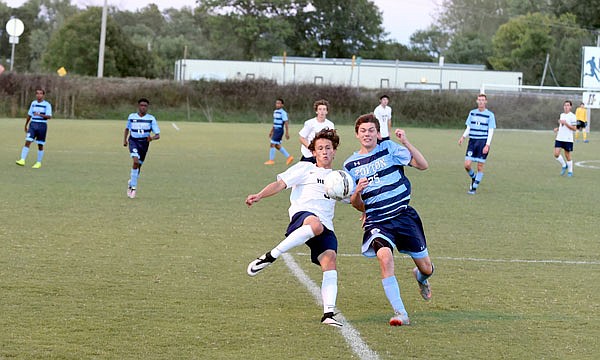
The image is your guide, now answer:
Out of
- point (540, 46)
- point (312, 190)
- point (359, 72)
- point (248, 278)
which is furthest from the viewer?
point (540, 46)

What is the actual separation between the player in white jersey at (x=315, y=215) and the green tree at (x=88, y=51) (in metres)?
76.5

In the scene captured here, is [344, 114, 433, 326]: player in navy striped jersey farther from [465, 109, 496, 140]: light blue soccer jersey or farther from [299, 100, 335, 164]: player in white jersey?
[465, 109, 496, 140]: light blue soccer jersey

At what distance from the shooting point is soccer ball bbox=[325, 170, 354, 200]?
7348 mm

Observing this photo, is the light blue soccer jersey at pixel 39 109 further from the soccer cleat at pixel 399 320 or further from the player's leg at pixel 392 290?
the soccer cleat at pixel 399 320

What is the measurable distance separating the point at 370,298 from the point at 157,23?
442 ft

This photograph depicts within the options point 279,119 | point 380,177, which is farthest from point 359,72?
point 380,177

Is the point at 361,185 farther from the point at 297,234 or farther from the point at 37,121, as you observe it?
the point at 37,121

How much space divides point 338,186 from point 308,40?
96.6 meters

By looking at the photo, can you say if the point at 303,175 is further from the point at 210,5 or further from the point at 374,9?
the point at 374,9

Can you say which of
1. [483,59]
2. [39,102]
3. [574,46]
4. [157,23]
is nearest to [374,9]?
[483,59]

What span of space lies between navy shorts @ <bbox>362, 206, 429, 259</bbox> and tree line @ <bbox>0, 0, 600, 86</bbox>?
75.8m

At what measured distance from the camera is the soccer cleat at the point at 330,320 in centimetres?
727

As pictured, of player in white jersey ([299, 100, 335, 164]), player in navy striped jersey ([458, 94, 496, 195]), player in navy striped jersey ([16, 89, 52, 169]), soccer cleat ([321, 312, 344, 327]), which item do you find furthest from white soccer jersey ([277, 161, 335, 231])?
player in navy striped jersey ([16, 89, 52, 169])

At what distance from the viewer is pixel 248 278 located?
9.30 metres
